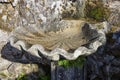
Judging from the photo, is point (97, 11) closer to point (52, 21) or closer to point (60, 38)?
point (52, 21)

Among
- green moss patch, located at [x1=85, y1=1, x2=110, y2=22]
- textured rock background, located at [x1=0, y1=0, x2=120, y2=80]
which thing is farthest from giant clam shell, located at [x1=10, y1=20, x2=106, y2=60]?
green moss patch, located at [x1=85, y1=1, x2=110, y2=22]

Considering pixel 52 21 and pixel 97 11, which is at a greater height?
pixel 97 11

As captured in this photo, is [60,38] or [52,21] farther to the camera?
[52,21]

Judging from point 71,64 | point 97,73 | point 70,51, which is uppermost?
point 70,51

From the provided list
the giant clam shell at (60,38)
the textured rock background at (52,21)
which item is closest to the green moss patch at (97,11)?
the textured rock background at (52,21)

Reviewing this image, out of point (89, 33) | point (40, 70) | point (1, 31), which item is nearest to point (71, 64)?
point (89, 33)

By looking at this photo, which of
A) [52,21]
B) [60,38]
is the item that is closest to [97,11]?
[52,21]

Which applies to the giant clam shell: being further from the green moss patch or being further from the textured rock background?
the green moss patch

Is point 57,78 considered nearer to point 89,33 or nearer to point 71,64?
point 71,64
